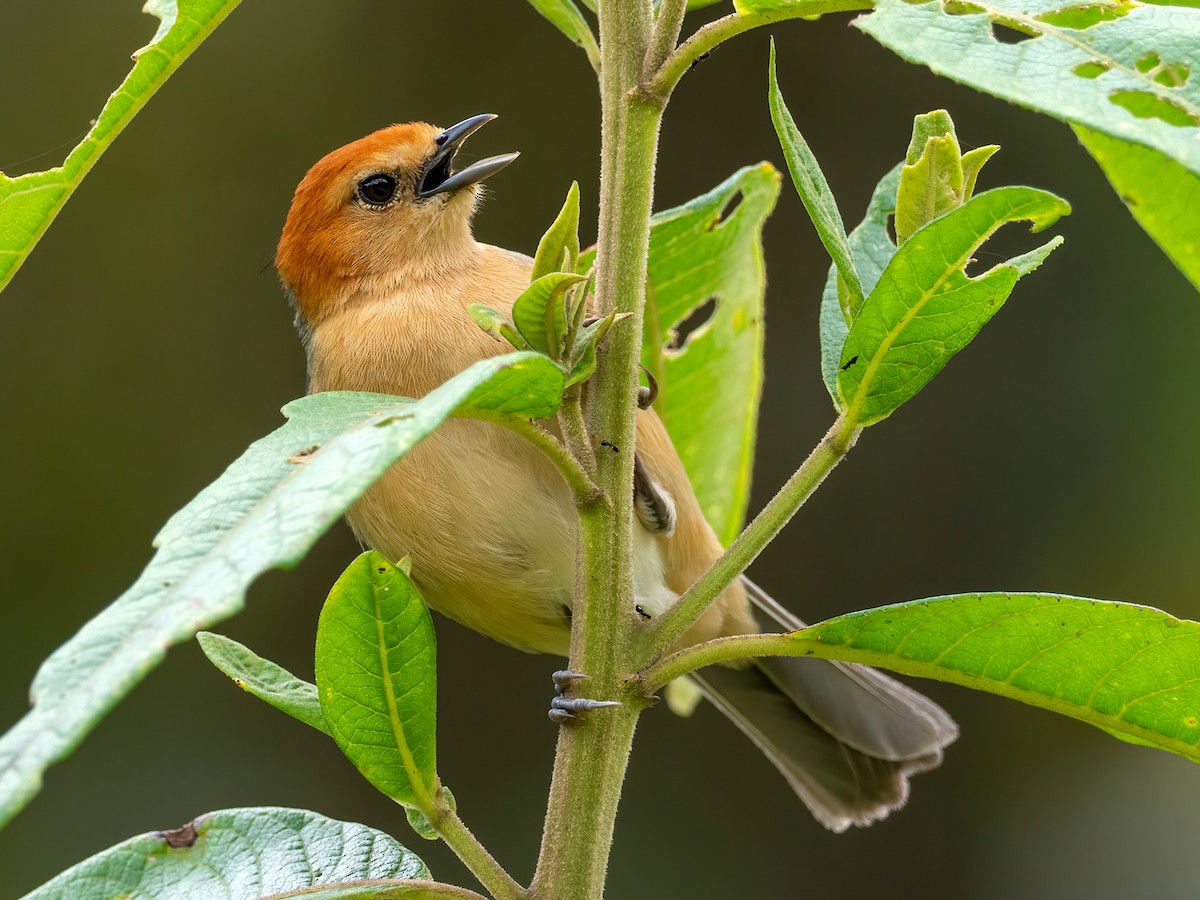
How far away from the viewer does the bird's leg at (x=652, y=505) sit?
2359 mm

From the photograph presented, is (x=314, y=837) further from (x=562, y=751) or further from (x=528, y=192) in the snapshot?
(x=528, y=192)

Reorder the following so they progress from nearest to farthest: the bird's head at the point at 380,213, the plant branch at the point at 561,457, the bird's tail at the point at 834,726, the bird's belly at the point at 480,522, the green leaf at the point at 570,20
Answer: the plant branch at the point at 561,457 → the green leaf at the point at 570,20 → the bird's belly at the point at 480,522 → the bird's tail at the point at 834,726 → the bird's head at the point at 380,213

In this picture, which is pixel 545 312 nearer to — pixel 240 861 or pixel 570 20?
Result: pixel 570 20

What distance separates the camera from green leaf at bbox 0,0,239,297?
1.36 meters

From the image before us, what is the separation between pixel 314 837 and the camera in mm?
1464

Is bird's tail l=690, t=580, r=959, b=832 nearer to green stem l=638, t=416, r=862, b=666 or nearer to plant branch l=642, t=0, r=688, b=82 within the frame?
green stem l=638, t=416, r=862, b=666

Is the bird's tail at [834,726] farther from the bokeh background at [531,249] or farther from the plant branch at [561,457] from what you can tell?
the bokeh background at [531,249]

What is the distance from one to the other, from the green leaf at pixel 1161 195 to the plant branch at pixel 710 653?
1.72 ft

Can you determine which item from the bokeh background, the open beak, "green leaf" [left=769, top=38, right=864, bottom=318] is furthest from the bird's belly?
the bokeh background

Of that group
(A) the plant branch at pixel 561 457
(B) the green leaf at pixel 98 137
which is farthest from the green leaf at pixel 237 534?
(B) the green leaf at pixel 98 137

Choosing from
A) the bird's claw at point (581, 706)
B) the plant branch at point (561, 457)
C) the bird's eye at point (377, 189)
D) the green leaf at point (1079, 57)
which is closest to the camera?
the green leaf at point (1079, 57)

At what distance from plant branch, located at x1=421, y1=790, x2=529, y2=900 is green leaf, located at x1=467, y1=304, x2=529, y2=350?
1.50ft

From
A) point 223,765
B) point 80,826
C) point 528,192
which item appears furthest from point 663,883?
point 528,192

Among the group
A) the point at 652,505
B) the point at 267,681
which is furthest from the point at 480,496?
the point at 267,681
